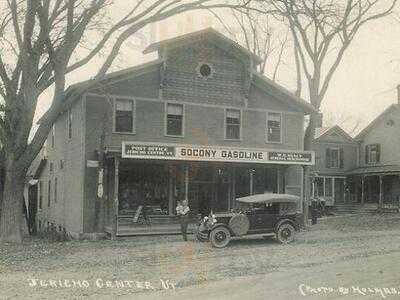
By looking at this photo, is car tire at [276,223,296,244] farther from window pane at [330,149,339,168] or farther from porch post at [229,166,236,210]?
window pane at [330,149,339,168]

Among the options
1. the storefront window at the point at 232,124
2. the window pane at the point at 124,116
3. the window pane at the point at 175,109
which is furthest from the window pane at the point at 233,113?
the window pane at the point at 124,116

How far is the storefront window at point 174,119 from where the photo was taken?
78.8 feet

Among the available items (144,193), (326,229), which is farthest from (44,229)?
(326,229)

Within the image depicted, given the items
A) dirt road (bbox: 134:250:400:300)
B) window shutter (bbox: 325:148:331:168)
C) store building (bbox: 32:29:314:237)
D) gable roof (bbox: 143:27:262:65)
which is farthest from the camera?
window shutter (bbox: 325:148:331:168)

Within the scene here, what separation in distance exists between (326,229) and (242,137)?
17.7ft

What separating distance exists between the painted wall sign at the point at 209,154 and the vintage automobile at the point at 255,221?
11.1 ft

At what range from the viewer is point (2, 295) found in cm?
1022

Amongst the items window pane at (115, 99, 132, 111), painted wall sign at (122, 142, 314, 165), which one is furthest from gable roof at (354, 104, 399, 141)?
window pane at (115, 99, 132, 111)

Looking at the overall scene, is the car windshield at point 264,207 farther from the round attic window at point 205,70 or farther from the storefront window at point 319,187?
the storefront window at point 319,187

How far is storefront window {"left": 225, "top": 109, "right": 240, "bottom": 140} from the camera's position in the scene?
82.7 feet

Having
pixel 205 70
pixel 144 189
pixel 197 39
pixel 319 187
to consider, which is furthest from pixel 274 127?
pixel 319 187

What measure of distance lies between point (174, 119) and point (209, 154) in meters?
3.38

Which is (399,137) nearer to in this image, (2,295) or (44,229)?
(44,229)

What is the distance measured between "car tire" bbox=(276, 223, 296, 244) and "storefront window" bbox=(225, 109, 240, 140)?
764 cm
